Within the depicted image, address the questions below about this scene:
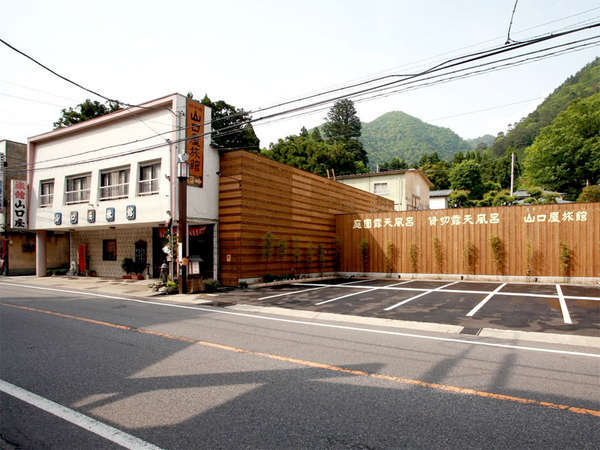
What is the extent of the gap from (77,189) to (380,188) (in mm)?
21387

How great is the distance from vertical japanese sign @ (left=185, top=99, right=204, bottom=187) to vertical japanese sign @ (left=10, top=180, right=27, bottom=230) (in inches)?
493

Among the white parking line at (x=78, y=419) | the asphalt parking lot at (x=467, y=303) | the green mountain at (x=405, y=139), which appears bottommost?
the asphalt parking lot at (x=467, y=303)

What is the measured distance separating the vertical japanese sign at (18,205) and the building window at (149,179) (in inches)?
371

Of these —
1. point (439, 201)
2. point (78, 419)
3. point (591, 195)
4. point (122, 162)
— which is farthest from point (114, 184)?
point (439, 201)

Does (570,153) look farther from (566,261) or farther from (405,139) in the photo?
(405,139)

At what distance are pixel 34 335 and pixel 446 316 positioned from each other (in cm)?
839

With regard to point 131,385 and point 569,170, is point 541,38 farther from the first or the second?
point 569,170

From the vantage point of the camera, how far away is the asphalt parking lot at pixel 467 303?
811 centimetres

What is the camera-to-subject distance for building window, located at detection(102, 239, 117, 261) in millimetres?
20888

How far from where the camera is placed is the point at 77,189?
768 inches

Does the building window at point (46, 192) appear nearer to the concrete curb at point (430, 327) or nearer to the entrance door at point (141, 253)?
the entrance door at point (141, 253)

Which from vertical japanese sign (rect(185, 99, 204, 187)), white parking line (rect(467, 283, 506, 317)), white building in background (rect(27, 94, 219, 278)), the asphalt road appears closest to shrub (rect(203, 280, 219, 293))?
white building in background (rect(27, 94, 219, 278))

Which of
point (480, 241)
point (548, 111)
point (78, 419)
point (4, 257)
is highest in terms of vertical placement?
point (548, 111)

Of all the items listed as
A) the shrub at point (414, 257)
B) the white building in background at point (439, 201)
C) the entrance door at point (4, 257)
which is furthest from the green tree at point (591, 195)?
the entrance door at point (4, 257)
